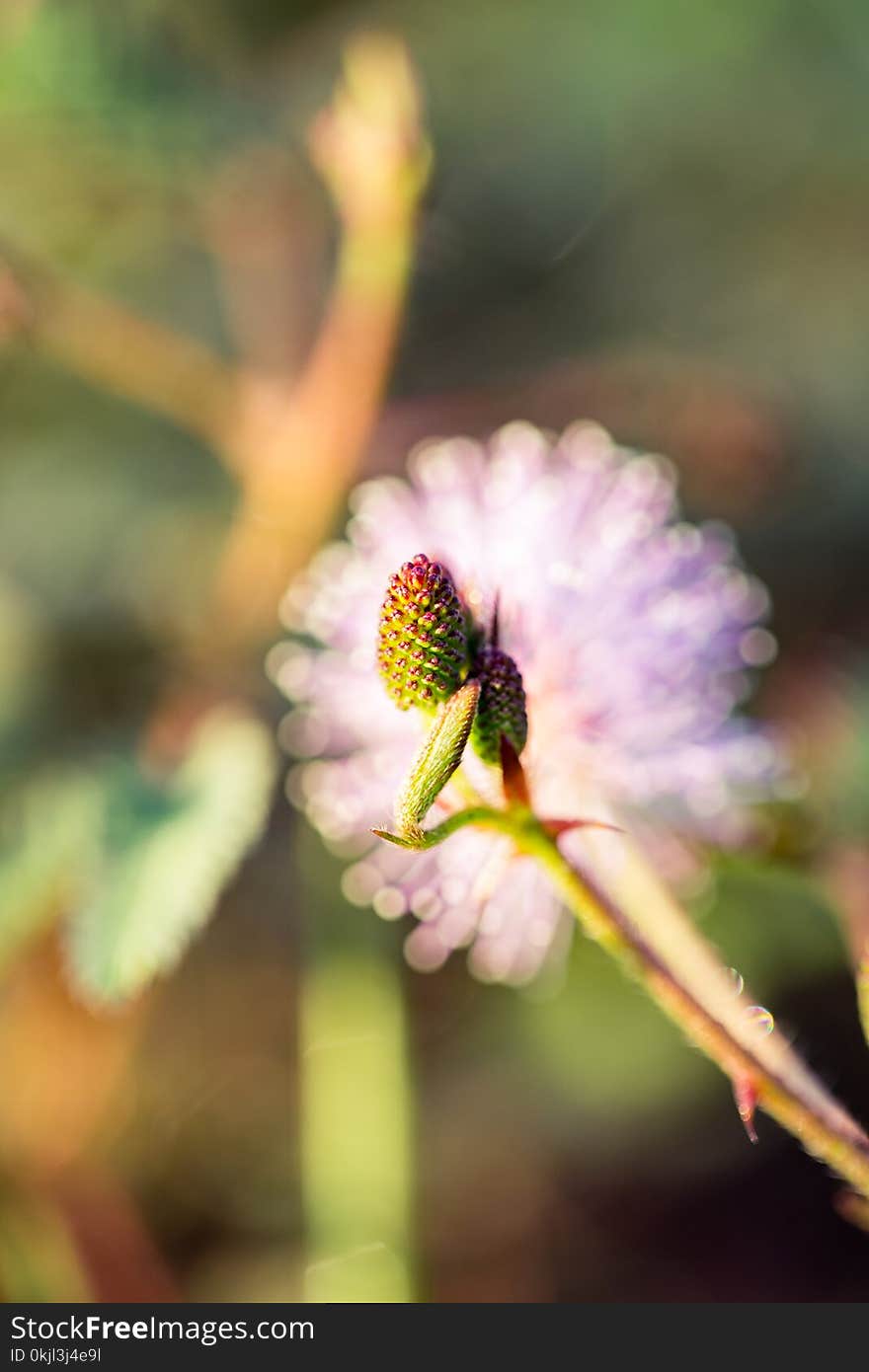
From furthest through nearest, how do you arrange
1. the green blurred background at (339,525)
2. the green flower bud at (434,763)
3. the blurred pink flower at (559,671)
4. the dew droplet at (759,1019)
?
the green blurred background at (339,525)
the blurred pink flower at (559,671)
the dew droplet at (759,1019)
the green flower bud at (434,763)

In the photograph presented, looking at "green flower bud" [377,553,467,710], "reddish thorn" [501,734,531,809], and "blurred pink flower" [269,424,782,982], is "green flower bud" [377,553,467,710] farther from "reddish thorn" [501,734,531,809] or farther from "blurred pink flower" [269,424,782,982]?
"blurred pink flower" [269,424,782,982]

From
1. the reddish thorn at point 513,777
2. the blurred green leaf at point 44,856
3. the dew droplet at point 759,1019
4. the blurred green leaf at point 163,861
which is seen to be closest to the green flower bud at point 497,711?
the reddish thorn at point 513,777

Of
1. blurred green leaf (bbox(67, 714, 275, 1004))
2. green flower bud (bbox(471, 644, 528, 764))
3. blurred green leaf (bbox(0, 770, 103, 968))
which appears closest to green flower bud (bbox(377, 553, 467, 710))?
green flower bud (bbox(471, 644, 528, 764))

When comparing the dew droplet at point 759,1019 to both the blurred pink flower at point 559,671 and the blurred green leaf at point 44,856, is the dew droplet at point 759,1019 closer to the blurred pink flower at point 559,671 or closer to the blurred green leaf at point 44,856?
the blurred pink flower at point 559,671

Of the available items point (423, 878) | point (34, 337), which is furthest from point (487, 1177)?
point (34, 337)

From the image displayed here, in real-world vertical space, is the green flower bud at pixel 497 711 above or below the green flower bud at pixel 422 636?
below
